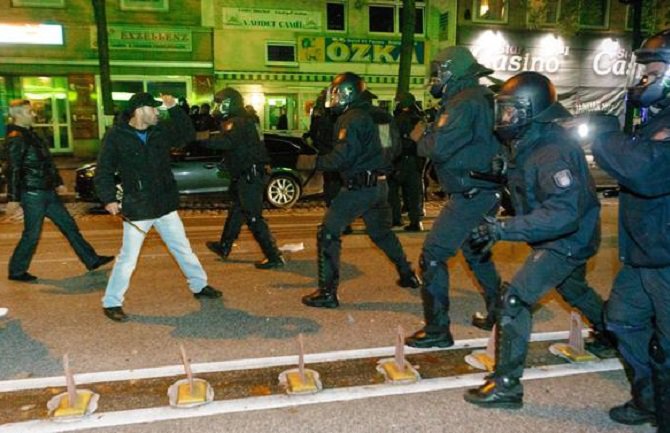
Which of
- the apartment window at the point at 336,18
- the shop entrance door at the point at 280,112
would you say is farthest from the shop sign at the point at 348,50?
the shop entrance door at the point at 280,112

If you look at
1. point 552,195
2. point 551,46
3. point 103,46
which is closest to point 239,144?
point 552,195

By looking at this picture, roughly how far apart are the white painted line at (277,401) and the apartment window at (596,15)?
81.4 ft

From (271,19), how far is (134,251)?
62.4ft

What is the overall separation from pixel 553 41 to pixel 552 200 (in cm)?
2548

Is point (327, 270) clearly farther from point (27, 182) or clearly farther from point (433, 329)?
point (27, 182)

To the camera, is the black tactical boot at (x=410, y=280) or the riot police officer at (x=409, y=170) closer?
the black tactical boot at (x=410, y=280)

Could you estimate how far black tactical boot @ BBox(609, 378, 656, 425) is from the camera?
135 inches

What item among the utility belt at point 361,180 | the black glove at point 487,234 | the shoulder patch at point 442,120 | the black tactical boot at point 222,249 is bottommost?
the black tactical boot at point 222,249

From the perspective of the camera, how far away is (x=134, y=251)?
209 inches

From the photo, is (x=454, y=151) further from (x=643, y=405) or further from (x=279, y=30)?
(x=279, y=30)

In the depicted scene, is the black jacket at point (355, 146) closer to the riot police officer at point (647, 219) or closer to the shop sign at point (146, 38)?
the riot police officer at point (647, 219)

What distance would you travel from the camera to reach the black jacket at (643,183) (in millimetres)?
2869

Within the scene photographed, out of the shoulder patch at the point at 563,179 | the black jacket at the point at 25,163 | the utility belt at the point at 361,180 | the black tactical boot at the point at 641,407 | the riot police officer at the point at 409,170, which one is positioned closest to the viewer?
the shoulder patch at the point at 563,179

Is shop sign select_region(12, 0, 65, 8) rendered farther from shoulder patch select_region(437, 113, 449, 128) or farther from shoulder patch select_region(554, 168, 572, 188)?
shoulder patch select_region(554, 168, 572, 188)
